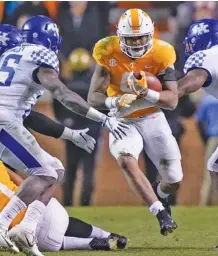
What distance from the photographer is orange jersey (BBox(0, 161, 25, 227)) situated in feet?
17.3

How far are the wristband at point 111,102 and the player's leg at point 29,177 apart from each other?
792 millimetres

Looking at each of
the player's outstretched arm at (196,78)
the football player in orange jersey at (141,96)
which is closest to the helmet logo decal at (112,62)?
the football player in orange jersey at (141,96)

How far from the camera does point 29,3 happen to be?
872 centimetres

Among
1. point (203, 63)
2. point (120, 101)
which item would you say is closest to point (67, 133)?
point (120, 101)

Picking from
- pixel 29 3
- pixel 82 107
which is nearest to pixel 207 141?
pixel 29 3

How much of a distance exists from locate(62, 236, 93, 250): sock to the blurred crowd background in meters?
2.97

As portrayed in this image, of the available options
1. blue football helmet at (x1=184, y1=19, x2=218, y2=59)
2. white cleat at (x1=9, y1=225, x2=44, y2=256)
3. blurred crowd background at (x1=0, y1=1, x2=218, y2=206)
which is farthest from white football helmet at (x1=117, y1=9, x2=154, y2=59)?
blurred crowd background at (x1=0, y1=1, x2=218, y2=206)

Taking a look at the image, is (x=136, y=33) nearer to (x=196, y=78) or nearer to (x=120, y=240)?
(x=196, y=78)

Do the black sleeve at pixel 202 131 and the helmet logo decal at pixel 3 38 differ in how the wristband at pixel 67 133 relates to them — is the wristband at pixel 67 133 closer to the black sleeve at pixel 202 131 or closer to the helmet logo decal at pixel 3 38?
the helmet logo decal at pixel 3 38

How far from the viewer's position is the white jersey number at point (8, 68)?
5238mm

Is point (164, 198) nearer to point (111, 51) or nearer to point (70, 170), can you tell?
point (111, 51)

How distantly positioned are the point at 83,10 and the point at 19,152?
3.70 meters

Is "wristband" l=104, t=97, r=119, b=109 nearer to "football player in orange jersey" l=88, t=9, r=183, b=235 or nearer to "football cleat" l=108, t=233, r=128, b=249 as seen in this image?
"football player in orange jersey" l=88, t=9, r=183, b=235

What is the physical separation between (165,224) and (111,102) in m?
0.76
